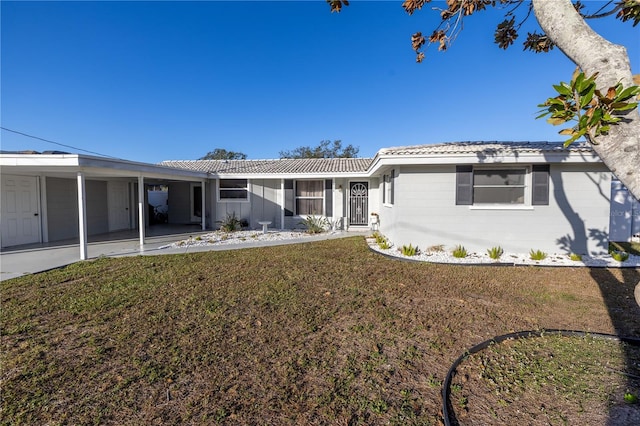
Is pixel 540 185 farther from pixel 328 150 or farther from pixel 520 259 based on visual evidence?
pixel 328 150

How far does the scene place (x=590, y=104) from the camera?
1917 mm

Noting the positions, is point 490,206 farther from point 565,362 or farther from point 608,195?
point 565,362

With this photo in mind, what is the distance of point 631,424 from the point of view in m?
2.36

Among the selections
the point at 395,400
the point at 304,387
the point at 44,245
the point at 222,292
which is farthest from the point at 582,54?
the point at 44,245

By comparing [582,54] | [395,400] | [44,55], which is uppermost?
[44,55]

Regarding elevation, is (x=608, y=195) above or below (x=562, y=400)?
above

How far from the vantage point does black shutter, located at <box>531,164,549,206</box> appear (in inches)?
330

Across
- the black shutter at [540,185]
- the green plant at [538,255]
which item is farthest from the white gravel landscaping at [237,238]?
the black shutter at [540,185]

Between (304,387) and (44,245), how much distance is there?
1177 centimetres

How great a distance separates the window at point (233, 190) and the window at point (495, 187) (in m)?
10.00

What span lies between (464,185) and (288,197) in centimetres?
831

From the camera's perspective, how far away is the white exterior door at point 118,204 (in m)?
13.7

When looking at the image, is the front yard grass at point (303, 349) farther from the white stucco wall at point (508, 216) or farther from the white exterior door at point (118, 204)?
the white exterior door at point (118, 204)

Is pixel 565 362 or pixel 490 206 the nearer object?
pixel 565 362
